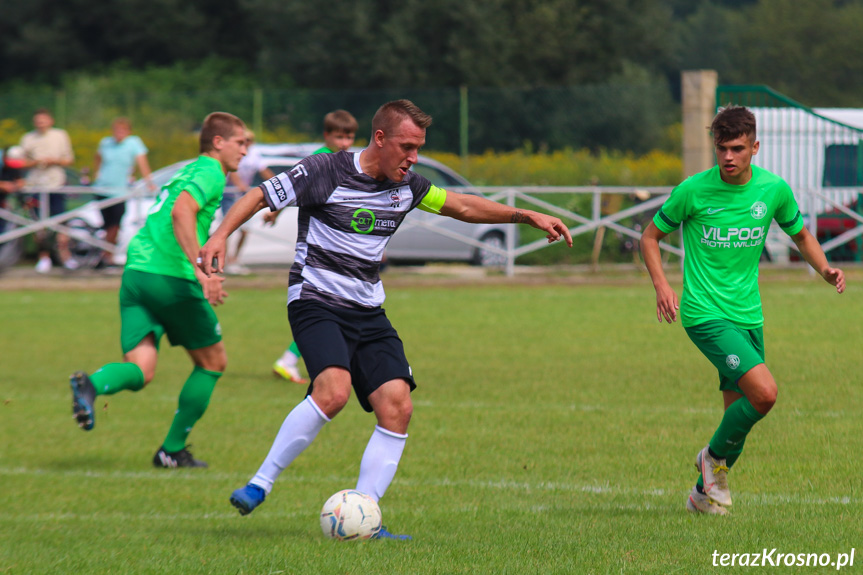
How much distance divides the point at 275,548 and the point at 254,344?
742 cm

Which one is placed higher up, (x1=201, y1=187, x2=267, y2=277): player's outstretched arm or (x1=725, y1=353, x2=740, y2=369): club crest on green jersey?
(x1=201, y1=187, x2=267, y2=277): player's outstretched arm

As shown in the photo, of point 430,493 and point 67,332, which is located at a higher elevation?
A: point 430,493

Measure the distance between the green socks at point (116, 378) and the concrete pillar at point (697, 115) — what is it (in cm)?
1244

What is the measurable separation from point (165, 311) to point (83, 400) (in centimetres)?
97

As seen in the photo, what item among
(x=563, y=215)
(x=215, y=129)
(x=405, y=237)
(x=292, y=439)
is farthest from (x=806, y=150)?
(x=292, y=439)

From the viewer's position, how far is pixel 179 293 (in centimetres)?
701

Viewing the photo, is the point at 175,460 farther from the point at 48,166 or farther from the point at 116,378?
the point at 48,166

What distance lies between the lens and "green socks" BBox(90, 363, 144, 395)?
6.65 metres

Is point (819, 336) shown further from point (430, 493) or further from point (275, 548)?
point (275, 548)

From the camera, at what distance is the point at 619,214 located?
17062 mm

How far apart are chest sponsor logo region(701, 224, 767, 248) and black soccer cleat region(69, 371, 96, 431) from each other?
133 inches

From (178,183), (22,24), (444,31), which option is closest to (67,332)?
(178,183)

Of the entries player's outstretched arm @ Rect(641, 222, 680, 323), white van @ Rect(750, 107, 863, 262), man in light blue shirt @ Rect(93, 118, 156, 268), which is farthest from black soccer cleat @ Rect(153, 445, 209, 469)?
white van @ Rect(750, 107, 863, 262)

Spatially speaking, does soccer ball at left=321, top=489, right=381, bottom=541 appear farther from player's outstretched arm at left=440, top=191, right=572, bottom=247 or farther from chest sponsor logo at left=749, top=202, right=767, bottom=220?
chest sponsor logo at left=749, top=202, right=767, bottom=220
